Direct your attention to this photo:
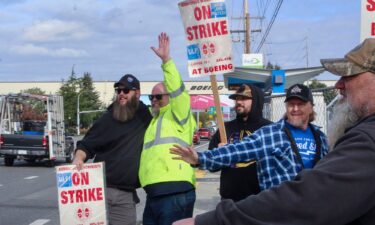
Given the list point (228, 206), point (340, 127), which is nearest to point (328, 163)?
point (228, 206)

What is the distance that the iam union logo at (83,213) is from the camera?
5191 millimetres

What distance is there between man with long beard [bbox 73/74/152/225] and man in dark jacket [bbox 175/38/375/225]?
11.4 ft

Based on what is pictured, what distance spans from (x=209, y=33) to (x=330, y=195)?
4043 millimetres

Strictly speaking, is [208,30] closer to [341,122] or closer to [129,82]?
[129,82]

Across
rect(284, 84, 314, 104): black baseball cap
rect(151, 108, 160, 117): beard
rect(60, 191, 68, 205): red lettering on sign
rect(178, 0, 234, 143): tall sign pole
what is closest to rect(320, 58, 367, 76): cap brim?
rect(284, 84, 314, 104): black baseball cap

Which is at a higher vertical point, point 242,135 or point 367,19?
point 367,19

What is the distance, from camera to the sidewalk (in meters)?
9.69

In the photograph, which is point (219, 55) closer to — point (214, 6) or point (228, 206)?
point (214, 6)

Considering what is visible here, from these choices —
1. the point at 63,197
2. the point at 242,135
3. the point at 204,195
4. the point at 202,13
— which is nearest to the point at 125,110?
the point at 63,197

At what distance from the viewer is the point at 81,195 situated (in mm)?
5219

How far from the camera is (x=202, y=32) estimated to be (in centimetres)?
546

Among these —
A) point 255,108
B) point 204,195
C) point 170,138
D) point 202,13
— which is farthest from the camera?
point 204,195

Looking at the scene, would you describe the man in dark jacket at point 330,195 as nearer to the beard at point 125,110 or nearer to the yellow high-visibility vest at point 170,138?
the yellow high-visibility vest at point 170,138

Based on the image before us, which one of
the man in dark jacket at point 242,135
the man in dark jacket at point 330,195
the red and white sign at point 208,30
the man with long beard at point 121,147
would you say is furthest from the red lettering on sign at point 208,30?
the man in dark jacket at point 330,195
